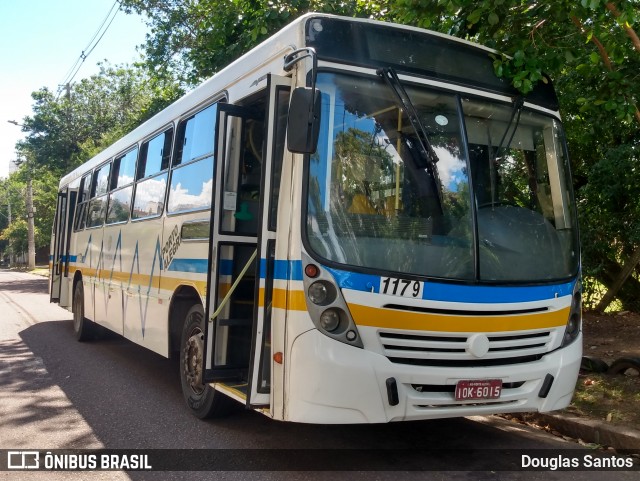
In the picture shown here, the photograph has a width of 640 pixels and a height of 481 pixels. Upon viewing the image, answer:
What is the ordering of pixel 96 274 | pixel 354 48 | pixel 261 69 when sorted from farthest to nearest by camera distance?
pixel 96 274
pixel 261 69
pixel 354 48

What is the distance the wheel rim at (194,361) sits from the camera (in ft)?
18.4

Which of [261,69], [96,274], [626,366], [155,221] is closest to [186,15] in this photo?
[96,274]

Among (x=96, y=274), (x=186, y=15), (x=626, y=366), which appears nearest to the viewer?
(x=626, y=366)

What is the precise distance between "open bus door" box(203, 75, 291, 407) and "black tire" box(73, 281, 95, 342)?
20.2 feet

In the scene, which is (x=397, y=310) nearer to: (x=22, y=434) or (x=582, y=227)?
(x=22, y=434)

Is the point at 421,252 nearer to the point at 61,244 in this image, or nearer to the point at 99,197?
the point at 99,197

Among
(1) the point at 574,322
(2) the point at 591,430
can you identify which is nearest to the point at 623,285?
(2) the point at 591,430

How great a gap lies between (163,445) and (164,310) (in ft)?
5.25

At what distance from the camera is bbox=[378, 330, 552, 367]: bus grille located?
4.08 metres

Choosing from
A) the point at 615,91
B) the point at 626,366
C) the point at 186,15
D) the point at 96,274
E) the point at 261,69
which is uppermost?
the point at 186,15

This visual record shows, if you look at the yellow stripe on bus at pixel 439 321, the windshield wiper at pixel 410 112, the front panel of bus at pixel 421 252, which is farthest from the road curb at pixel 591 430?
the windshield wiper at pixel 410 112

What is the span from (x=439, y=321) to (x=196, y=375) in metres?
2.58

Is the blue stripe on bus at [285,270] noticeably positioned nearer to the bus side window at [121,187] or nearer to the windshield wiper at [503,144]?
the windshield wiper at [503,144]

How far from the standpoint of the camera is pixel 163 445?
5.01 m
